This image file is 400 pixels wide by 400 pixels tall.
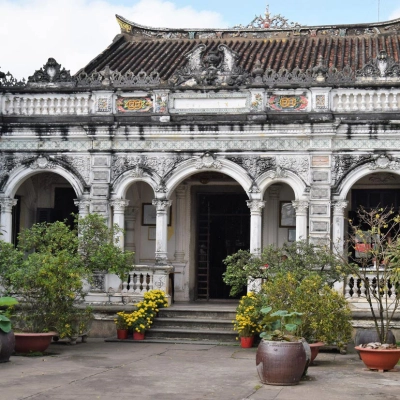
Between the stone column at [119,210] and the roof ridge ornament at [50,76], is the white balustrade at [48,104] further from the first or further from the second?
the stone column at [119,210]

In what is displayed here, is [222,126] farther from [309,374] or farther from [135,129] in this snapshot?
[309,374]

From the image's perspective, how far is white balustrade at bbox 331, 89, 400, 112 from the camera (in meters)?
16.9

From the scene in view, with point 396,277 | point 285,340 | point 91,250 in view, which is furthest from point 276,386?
point 91,250

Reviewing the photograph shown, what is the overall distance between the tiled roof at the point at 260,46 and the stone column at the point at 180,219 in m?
2.78

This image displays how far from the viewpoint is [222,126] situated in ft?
57.0

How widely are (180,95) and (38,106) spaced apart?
310cm

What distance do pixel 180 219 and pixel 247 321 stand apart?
4708 millimetres

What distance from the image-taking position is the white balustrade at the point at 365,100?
1694 cm

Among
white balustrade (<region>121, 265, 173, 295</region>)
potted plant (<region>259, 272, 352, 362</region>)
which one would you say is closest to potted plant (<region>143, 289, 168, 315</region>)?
white balustrade (<region>121, 265, 173, 295</region>)

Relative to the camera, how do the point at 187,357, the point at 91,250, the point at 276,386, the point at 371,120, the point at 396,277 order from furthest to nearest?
the point at 371,120, the point at 91,250, the point at 187,357, the point at 396,277, the point at 276,386

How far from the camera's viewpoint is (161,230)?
57.5ft

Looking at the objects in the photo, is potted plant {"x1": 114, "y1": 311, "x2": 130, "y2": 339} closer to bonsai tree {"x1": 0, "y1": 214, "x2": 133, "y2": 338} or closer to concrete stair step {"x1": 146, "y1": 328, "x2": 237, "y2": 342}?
concrete stair step {"x1": 146, "y1": 328, "x2": 237, "y2": 342}

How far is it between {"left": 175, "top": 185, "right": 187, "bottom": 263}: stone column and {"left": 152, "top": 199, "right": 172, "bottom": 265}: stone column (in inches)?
66.6

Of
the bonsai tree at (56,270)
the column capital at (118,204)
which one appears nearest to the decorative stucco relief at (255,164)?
the column capital at (118,204)
